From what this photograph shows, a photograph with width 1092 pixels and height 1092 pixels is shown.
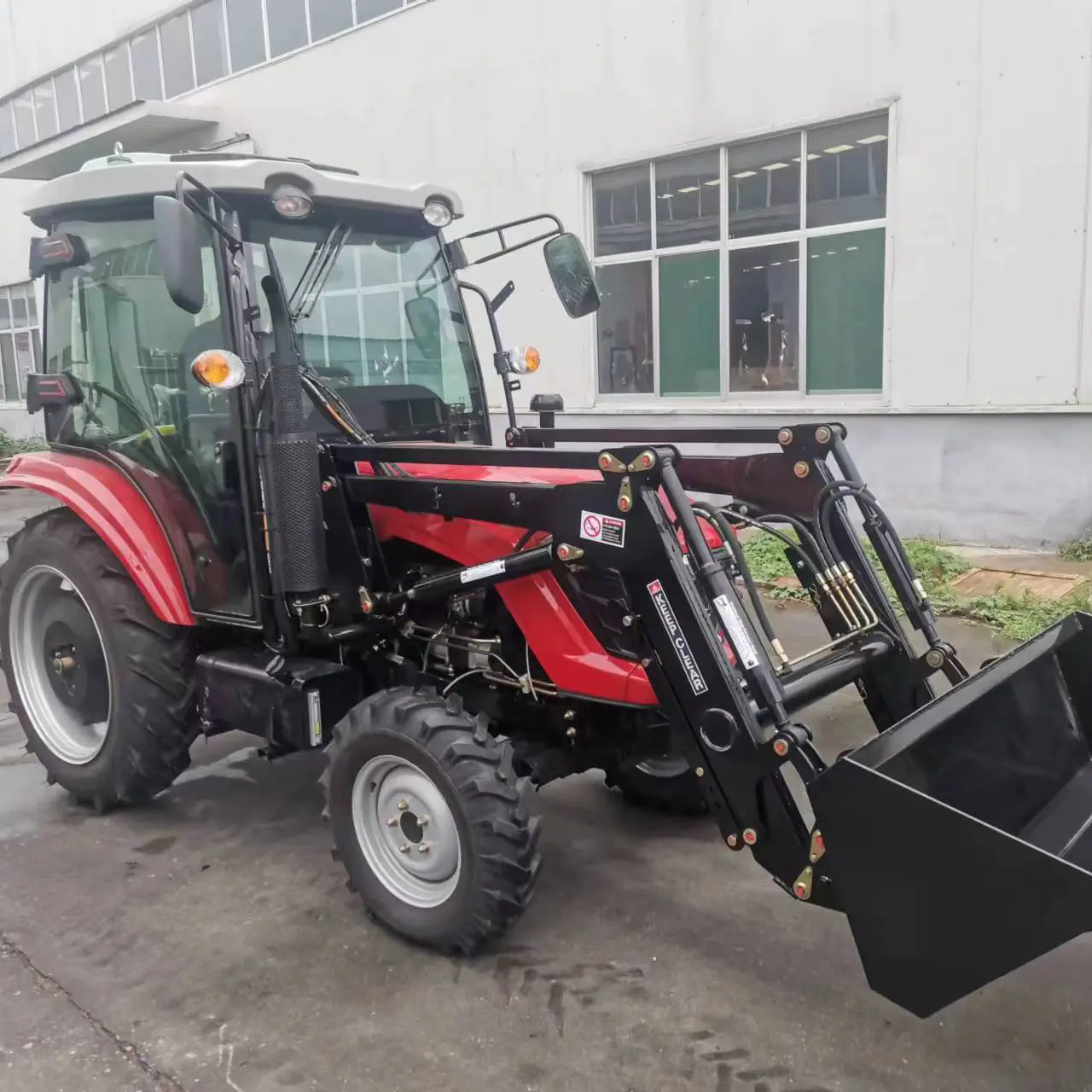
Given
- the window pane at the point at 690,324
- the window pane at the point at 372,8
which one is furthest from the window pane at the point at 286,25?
the window pane at the point at 690,324

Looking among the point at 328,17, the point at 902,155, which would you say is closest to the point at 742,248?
the point at 902,155

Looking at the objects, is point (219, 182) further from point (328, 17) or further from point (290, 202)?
point (328, 17)

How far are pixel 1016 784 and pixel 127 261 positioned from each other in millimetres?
3328

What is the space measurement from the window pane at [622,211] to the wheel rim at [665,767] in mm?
6778

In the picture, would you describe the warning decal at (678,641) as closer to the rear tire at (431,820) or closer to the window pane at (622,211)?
the rear tire at (431,820)

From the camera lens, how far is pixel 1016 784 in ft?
8.67

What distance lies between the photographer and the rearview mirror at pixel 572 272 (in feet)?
12.8

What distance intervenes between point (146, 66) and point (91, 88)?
2.08 metres

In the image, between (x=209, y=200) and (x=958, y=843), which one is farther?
(x=209, y=200)

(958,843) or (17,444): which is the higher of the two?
(17,444)

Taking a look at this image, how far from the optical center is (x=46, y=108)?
1795 centimetres

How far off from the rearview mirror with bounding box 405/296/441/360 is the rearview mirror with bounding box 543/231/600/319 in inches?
19.2

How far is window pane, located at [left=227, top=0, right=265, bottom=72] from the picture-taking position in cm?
1271

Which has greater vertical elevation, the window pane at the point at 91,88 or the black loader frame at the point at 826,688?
the window pane at the point at 91,88
